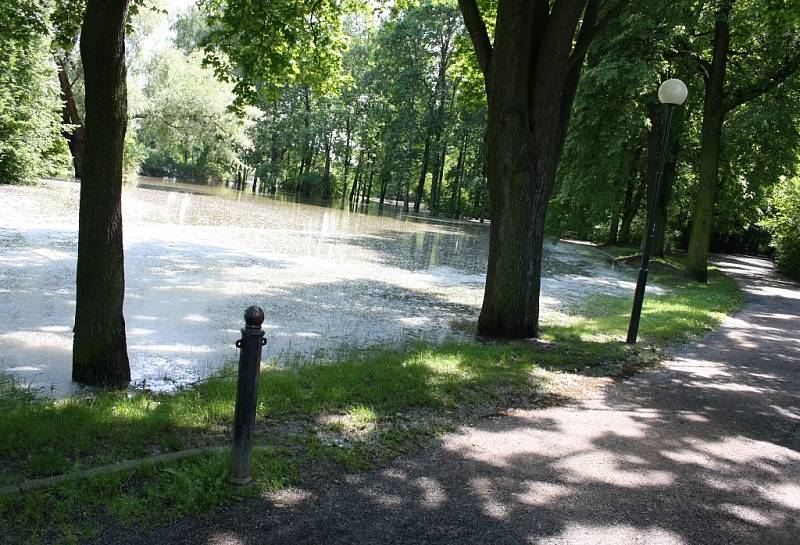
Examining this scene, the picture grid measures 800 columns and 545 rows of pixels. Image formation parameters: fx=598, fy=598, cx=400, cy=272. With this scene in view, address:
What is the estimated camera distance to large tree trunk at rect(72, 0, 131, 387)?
525 cm

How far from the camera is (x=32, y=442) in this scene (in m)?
4.01

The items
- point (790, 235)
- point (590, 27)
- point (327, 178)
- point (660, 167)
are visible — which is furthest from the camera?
point (327, 178)

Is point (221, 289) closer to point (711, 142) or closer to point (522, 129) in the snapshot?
point (522, 129)

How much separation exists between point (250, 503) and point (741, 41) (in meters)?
21.8

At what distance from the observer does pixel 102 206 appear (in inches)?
218

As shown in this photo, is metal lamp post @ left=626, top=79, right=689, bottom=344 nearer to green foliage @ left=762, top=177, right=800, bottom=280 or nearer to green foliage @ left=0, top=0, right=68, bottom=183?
green foliage @ left=762, top=177, right=800, bottom=280

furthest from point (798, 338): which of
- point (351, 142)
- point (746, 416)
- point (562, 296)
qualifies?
point (351, 142)

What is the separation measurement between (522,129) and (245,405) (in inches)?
247

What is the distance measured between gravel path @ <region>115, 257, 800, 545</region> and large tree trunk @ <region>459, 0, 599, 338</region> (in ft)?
8.38

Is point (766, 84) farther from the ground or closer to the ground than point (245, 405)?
farther from the ground

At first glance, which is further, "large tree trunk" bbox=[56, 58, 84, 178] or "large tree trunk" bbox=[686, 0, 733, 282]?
"large tree trunk" bbox=[56, 58, 84, 178]

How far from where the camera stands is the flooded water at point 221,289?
7.14 metres

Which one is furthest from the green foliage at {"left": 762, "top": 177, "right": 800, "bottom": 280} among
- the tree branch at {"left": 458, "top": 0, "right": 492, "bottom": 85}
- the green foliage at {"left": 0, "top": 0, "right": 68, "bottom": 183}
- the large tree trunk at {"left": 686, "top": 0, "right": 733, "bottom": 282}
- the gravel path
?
the green foliage at {"left": 0, "top": 0, "right": 68, "bottom": 183}

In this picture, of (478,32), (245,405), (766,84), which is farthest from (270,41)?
(766,84)
